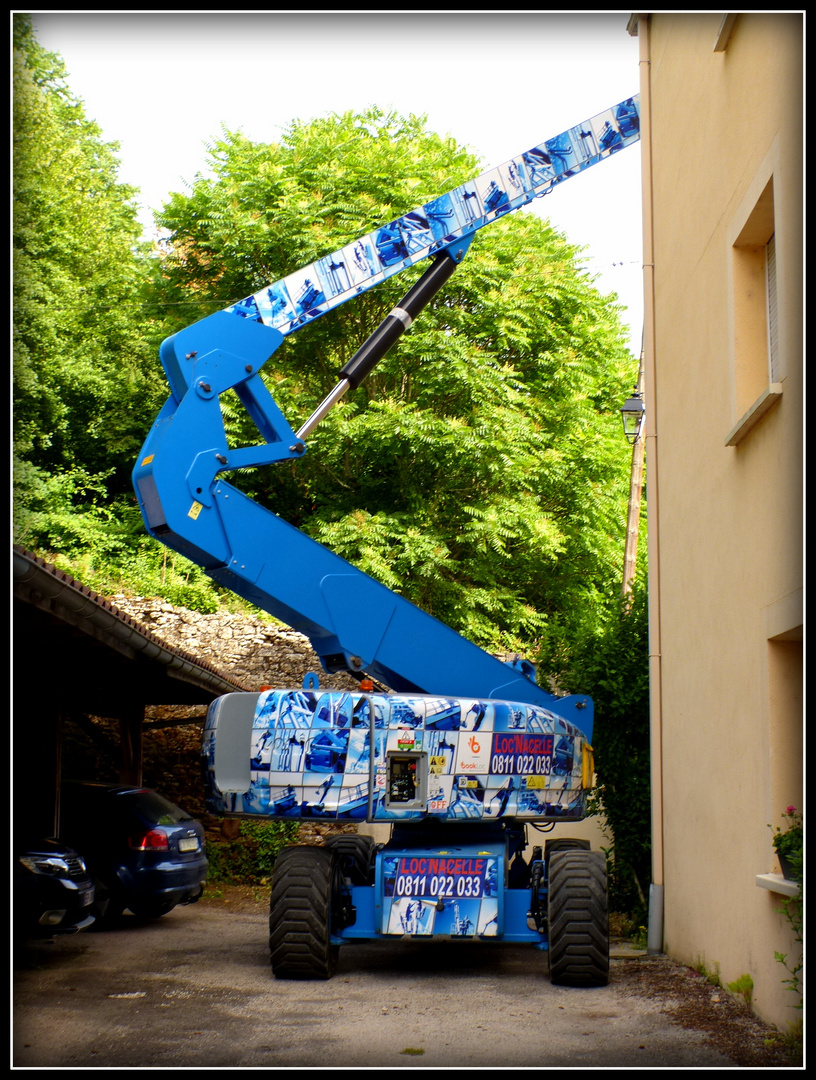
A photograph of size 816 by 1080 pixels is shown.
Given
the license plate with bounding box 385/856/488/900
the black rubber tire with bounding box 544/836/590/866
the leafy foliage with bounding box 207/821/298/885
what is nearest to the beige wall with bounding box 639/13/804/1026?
the black rubber tire with bounding box 544/836/590/866

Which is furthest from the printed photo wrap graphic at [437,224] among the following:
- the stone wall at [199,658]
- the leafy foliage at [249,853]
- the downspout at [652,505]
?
the stone wall at [199,658]

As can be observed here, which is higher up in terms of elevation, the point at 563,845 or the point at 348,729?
the point at 348,729

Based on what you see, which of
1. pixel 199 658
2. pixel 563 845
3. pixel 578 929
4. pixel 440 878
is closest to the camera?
pixel 578 929

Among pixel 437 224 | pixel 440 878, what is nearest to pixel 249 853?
pixel 440 878

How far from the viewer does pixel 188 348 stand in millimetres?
8359

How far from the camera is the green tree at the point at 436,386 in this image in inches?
897

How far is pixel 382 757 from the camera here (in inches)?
339

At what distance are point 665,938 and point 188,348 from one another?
7125 millimetres

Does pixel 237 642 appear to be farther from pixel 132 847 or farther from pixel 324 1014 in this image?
pixel 324 1014

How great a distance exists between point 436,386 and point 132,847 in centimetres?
1412

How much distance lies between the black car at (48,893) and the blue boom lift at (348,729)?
1.28m
